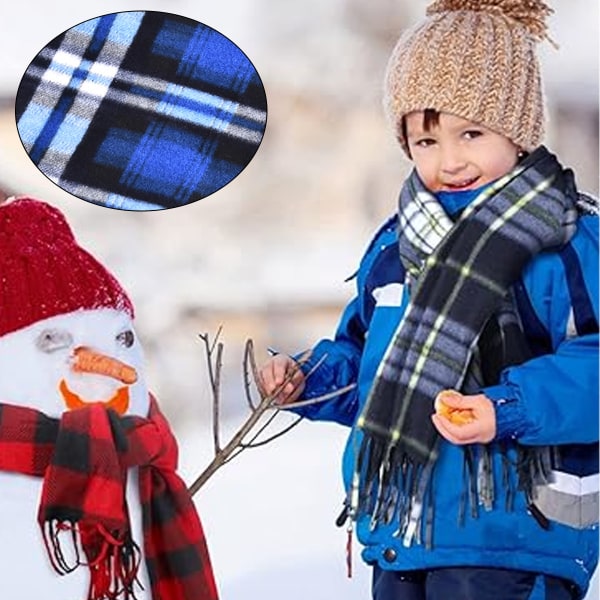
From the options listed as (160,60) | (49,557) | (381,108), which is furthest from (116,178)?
(49,557)

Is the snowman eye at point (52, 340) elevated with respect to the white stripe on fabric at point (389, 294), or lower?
lower

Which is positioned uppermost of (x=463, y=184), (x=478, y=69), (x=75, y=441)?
(x=478, y=69)

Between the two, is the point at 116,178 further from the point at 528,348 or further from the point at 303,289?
the point at 528,348

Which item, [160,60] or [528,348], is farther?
[160,60]

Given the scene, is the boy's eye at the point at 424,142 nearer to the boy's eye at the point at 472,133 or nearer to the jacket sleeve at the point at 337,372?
the boy's eye at the point at 472,133

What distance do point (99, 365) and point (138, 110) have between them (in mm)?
270

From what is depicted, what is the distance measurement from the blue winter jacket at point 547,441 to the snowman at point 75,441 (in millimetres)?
239

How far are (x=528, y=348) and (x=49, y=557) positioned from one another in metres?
0.52

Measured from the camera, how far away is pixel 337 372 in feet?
4.73

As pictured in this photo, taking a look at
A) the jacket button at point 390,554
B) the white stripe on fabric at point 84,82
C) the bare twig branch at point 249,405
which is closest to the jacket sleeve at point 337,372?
the bare twig branch at point 249,405

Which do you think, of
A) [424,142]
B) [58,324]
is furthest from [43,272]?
[424,142]

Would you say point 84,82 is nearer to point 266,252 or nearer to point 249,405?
point 266,252

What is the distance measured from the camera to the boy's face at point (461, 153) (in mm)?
1339

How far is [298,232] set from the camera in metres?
1.47
